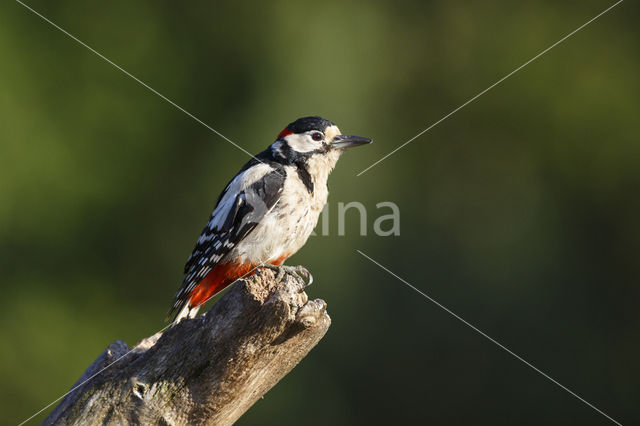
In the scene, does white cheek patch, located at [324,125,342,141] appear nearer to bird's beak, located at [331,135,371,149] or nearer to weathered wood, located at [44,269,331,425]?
bird's beak, located at [331,135,371,149]

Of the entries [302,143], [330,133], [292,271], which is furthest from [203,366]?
[330,133]

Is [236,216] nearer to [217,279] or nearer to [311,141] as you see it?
[217,279]

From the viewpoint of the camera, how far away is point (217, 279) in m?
3.49

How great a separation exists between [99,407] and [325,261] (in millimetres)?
3981

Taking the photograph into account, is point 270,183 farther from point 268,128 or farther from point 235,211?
point 268,128

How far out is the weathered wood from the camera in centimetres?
233

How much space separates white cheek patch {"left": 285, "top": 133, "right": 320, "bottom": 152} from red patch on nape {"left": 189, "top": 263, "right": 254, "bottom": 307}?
0.83 metres

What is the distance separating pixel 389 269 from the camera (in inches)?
243

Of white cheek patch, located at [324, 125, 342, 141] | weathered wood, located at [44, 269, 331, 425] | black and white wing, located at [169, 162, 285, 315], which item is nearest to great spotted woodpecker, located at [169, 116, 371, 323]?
black and white wing, located at [169, 162, 285, 315]

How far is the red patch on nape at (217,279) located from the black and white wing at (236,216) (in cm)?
6

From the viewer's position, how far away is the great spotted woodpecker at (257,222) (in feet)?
11.0

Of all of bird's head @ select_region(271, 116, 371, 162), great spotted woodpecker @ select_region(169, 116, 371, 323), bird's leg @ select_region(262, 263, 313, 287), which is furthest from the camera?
bird's head @ select_region(271, 116, 371, 162)

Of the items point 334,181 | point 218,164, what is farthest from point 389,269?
point 218,164

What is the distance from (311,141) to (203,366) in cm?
182
